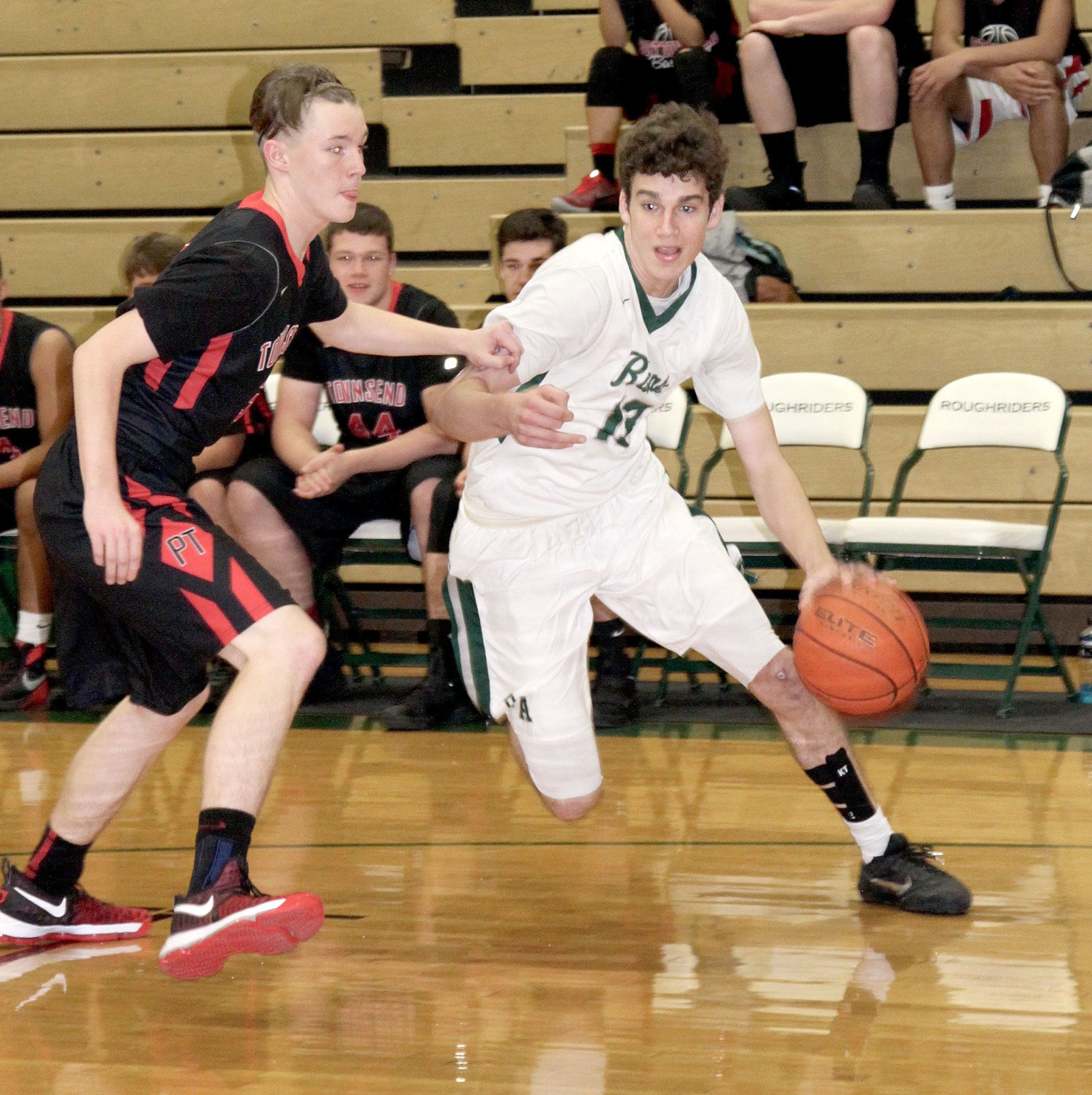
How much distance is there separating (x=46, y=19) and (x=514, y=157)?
9.68 ft

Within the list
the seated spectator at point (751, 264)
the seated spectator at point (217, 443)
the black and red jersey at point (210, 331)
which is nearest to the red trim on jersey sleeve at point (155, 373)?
the black and red jersey at point (210, 331)

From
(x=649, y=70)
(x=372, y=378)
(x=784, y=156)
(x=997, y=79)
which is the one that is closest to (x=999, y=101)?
(x=997, y=79)

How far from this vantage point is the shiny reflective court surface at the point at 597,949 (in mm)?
2348

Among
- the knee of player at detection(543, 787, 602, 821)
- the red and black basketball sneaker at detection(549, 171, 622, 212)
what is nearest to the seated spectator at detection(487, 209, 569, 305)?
the red and black basketball sneaker at detection(549, 171, 622, 212)

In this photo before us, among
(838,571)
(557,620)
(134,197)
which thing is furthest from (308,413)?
(134,197)

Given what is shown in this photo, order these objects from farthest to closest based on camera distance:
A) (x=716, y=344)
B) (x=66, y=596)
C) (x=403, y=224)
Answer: (x=403, y=224), (x=716, y=344), (x=66, y=596)

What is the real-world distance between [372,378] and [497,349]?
234 cm

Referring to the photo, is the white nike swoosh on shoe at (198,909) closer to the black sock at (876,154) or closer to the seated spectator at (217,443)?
the seated spectator at (217,443)

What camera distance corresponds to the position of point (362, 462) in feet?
16.2

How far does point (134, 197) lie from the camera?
25.5ft

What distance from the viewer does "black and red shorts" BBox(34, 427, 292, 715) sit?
8.57 ft

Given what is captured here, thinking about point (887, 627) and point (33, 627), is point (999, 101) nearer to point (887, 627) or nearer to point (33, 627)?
point (887, 627)

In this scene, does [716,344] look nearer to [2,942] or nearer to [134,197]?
[2,942]

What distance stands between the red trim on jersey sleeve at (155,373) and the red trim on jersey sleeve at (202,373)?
42 mm
